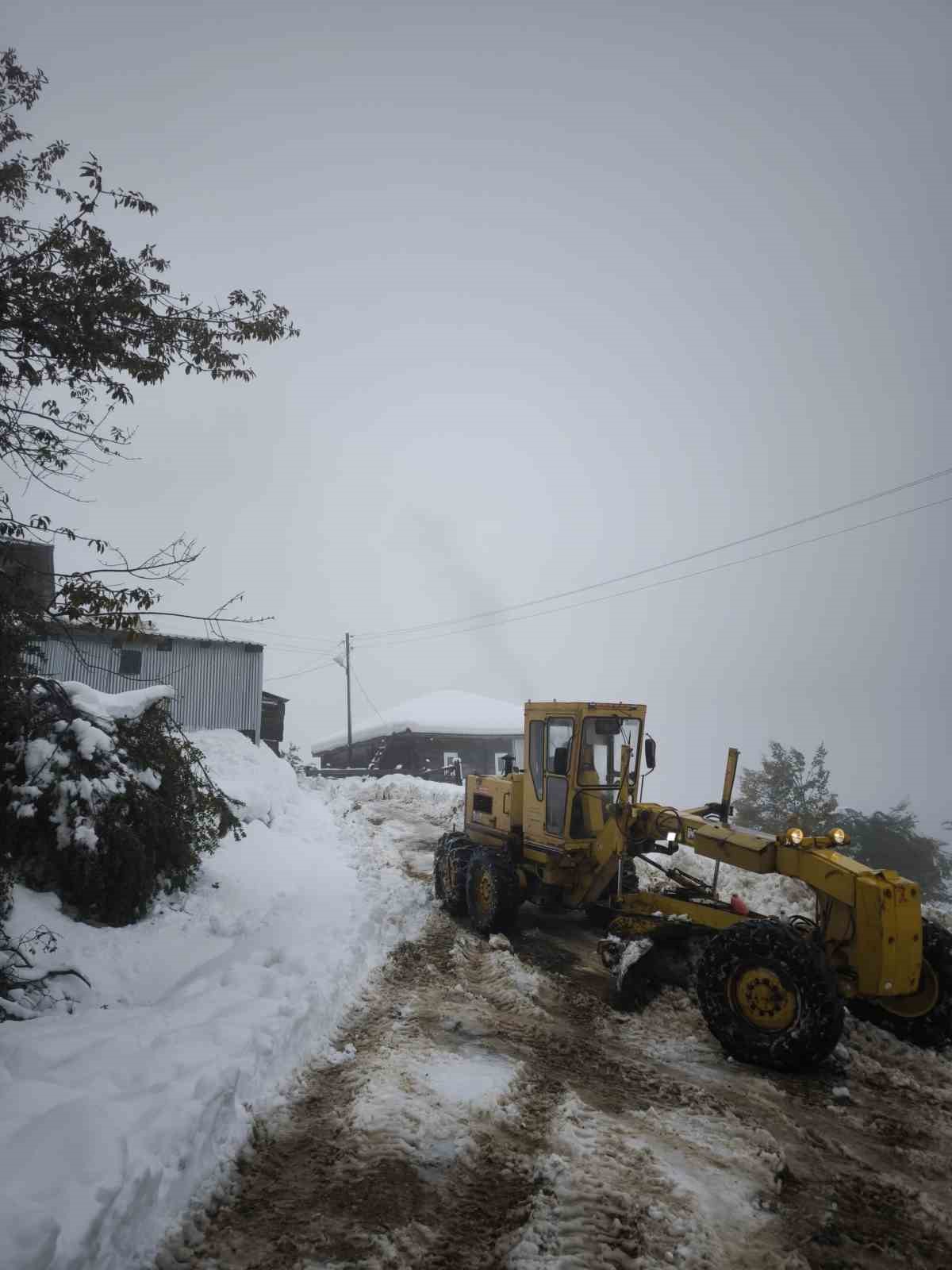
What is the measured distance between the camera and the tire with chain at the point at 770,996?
4.85 m

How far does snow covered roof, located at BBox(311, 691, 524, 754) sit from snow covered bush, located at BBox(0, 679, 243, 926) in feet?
94.6

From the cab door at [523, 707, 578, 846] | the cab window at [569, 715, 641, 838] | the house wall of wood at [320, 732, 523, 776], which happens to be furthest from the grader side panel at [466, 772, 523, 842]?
the house wall of wood at [320, 732, 523, 776]

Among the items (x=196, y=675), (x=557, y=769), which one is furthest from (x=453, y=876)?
(x=196, y=675)

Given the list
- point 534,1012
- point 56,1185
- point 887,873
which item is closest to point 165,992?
point 56,1185

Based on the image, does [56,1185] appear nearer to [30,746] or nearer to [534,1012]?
[534,1012]

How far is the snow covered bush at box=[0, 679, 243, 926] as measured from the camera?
21.6ft

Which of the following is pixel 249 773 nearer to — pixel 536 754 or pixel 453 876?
pixel 453 876

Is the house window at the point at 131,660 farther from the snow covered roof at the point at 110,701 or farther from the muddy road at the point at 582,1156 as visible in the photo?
the muddy road at the point at 582,1156

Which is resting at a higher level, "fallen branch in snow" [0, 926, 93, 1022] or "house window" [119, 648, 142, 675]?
"house window" [119, 648, 142, 675]

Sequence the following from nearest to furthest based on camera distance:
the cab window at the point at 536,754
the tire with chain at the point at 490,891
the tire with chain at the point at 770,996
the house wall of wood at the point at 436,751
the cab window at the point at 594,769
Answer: the tire with chain at the point at 770,996
the cab window at the point at 594,769
the tire with chain at the point at 490,891
the cab window at the point at 536,754
the house wall of wood at the point at 436,751

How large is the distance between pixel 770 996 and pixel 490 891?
4.00 meters

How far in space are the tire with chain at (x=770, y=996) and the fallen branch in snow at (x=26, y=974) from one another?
16.9ft

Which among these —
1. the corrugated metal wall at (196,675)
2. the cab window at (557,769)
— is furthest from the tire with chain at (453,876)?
the corrugated metal wall at (196,675)

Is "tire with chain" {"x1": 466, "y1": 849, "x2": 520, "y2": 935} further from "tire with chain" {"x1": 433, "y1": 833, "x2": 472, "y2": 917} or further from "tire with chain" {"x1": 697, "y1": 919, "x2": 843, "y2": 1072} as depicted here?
"tire with chain" {"x1": 697, "y1": 919, "x2": 843, "y2": 1072}
